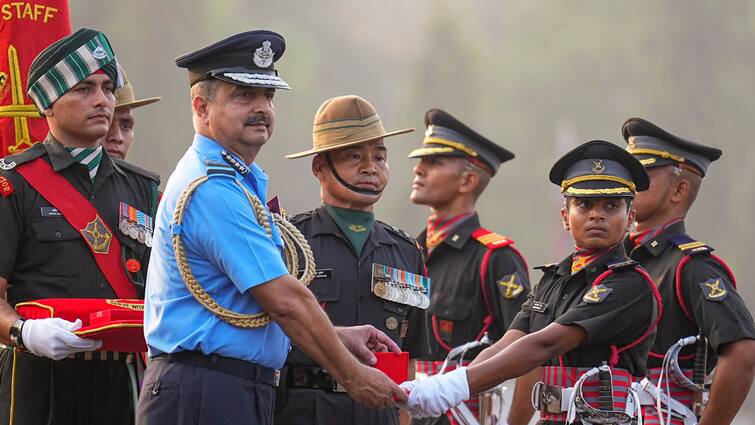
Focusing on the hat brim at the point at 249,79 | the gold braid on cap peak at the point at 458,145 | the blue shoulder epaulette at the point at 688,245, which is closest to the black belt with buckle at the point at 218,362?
the hat brim at the point at 249,79

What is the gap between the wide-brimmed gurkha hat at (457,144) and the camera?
847 cm

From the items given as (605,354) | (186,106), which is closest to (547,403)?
(605,354)

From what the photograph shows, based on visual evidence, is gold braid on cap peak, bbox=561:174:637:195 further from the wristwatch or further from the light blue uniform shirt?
the wristwatch

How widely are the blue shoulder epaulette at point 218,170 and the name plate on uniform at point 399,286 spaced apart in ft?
4.94

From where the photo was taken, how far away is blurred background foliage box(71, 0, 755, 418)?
19.8 metres

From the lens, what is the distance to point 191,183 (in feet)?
14.9

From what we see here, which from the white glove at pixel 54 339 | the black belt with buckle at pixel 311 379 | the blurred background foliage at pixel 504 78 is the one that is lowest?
the black belt with buckle at pixel 311 379

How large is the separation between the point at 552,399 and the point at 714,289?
1238 millimetres

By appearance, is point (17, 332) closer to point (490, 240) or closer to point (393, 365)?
point (393, 365)

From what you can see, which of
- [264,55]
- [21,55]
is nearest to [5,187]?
[21,55]

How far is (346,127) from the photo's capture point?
20.0ft

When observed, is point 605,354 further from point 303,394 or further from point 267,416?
point 267,416

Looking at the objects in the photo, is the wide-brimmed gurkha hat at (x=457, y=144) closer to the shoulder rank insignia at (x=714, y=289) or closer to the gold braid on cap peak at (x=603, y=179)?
the shoulder rank insignia at (x=714, y=289)

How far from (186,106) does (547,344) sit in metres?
15.1
